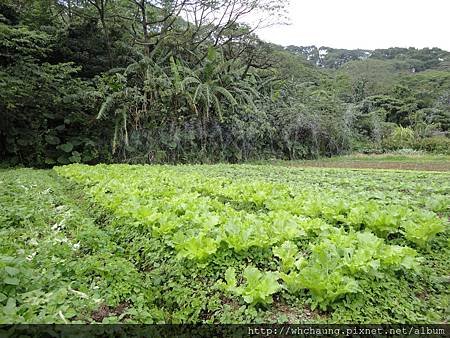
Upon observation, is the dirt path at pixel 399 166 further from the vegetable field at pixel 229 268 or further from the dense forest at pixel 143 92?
the vegetable field at pixel 229 268

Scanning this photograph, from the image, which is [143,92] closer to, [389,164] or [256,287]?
[389,164]

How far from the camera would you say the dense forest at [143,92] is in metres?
13.5

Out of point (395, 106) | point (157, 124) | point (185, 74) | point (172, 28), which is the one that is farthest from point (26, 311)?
point (395, 106)

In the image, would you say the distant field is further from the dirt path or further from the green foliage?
the green foliage

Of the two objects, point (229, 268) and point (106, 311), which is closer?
point (106, 311)

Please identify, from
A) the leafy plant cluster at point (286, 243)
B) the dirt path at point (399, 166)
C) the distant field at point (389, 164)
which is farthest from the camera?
the distant field at point (389, 164)

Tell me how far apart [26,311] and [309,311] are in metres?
1.83

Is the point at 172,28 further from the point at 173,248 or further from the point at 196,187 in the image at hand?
the point at 173,248

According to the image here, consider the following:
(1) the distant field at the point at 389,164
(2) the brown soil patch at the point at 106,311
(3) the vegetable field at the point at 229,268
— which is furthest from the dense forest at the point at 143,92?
(2) the brown soil patch at the point at 106,311

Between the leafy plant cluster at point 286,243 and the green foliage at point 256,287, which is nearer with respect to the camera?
the green foliage at point 256,287

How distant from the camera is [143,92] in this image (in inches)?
594

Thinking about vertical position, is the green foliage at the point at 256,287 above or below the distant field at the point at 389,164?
above

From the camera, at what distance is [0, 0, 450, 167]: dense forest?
1355cm

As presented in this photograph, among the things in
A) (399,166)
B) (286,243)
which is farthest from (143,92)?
(286,243)
